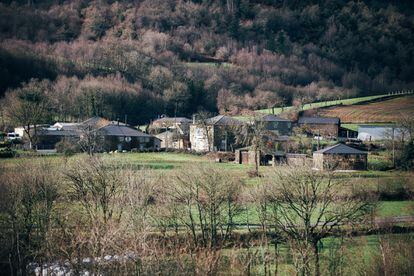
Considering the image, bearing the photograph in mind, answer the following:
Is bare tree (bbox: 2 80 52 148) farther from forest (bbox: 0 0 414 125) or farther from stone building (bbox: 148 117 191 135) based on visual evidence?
stone building (bbox: 148 117 191 135)

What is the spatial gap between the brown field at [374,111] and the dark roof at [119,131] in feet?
114

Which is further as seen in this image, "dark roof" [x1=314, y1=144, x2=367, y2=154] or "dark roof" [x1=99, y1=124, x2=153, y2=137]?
"dark roof" [x1=99, y1=124, x2=153, y2=137]

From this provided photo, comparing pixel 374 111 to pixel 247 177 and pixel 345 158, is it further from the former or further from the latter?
pixel 247 177

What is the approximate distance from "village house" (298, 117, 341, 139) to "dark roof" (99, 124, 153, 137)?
951 inches

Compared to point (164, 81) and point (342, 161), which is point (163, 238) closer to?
point (342, 161)

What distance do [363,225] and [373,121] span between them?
175 feet

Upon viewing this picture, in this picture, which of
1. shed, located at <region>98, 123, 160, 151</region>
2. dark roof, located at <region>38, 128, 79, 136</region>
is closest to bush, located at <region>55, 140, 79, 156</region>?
dark roof, located at <region>38, 128, 79, 136</region>

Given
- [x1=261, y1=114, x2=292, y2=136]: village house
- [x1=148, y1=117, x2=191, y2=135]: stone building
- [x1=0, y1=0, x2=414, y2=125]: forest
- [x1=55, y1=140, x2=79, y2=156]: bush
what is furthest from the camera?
[x1=0, y1=0, x2=414, y2=125]: forest

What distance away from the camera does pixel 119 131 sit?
6931 cm

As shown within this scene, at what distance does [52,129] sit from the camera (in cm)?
6838

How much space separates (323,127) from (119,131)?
29604 millimetres

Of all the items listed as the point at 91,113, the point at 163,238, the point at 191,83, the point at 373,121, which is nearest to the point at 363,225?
the point at 163,238

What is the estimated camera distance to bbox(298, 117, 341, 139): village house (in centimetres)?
7772

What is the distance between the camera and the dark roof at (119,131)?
67.3m
